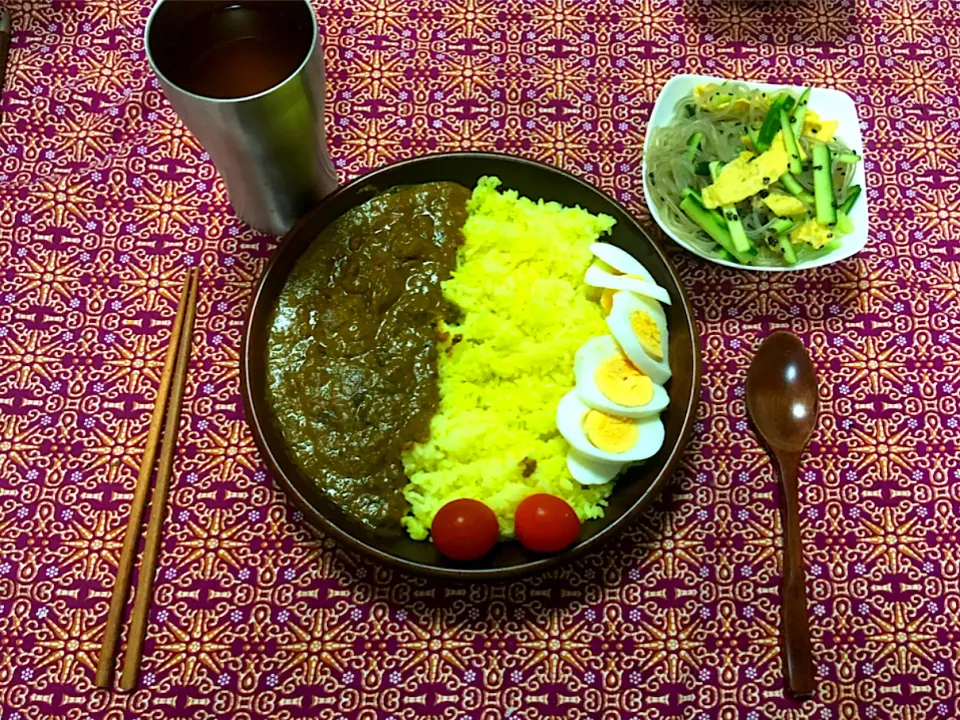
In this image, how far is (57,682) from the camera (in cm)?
167

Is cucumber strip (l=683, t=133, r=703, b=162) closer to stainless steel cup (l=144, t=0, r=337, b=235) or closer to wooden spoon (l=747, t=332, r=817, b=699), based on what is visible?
wooden spoon (l=747, t=332, r=817, b=699)

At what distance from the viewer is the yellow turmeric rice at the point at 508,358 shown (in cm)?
172

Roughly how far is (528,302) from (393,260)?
0.35 m

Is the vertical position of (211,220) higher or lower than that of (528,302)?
higher

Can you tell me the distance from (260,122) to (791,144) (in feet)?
4.40

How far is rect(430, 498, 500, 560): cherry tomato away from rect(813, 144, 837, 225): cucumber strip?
1157mm

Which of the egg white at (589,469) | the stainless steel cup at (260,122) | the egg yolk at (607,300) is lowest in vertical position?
the egg white at (589,469)

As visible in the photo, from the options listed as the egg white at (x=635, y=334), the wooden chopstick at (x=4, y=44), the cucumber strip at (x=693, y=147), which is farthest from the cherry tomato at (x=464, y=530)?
the wooden chopstick at (x=4, y=44)

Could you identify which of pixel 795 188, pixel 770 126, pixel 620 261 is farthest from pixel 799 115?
pixel 620 261

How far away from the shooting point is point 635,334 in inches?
67.6

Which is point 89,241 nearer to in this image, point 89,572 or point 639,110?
point 89,572

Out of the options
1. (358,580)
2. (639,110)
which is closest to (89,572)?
(358,580)

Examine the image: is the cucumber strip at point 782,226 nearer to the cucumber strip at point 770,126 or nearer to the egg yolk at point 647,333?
the cucumber strip at point 770,126

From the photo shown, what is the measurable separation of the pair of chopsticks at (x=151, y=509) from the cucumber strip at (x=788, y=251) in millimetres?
1510
